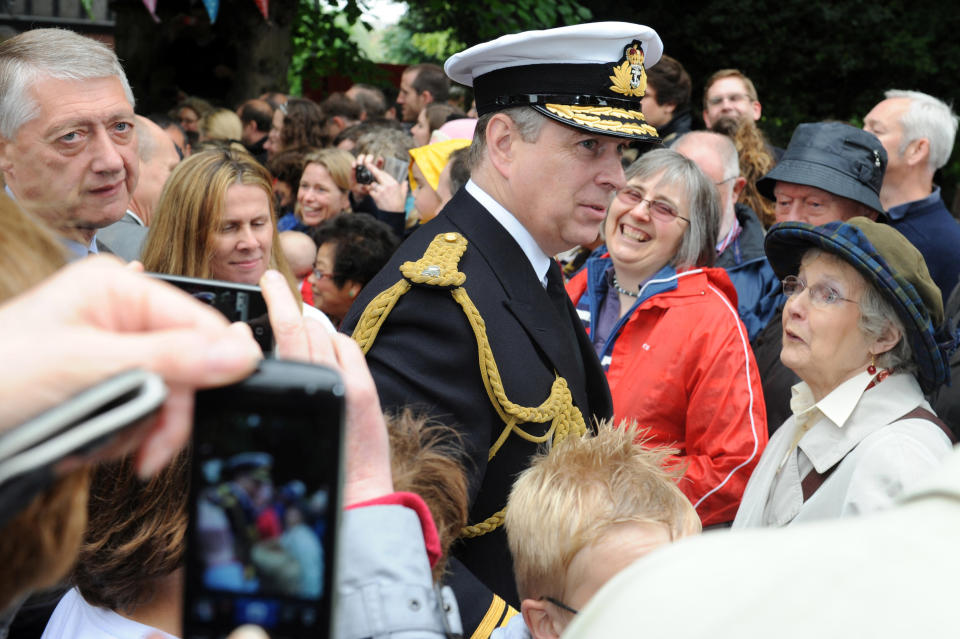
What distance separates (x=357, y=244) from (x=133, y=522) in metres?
3.24

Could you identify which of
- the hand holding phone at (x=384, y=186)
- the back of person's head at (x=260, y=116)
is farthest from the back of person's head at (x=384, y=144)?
the back of person's head at (x=260, y=116)

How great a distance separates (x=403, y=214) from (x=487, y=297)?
349cm

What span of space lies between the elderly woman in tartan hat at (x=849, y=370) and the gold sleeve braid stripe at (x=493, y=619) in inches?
38.2

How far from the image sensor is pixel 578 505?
1.89m

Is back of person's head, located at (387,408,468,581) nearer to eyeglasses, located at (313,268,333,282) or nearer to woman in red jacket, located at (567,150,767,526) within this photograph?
woman in red jacket, located at (567,150,767,526)

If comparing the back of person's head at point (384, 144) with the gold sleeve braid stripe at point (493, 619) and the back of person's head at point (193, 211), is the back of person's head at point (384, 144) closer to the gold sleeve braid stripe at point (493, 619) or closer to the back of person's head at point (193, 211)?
the back of person's head at point (193, 211)

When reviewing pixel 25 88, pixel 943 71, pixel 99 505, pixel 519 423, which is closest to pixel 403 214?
pixel 25 88

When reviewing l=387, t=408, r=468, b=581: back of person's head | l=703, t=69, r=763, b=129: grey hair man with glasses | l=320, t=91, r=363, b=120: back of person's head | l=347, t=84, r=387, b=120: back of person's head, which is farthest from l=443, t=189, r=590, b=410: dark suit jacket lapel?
l=347, t=84, r=387, b=120: back of person's head

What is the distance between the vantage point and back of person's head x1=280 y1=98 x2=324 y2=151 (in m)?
7.27

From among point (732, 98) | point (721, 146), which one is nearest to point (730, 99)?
point (732, 98)

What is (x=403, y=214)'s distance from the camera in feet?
19.4

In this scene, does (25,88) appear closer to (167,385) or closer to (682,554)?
(167,385)

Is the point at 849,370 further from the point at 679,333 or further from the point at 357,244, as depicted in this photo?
the point at 357,244

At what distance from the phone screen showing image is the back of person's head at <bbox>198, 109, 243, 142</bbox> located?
24.2 ft
